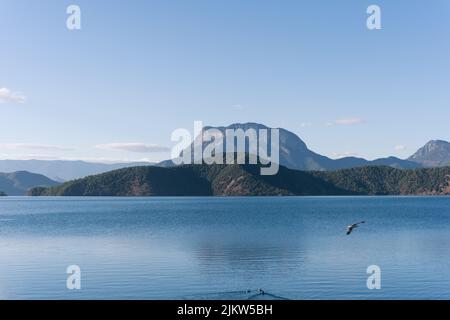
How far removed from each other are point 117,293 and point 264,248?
43.0 m
